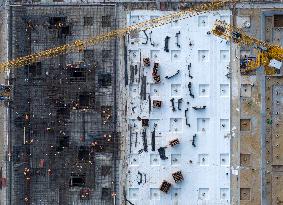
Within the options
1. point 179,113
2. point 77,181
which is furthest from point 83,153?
point 179,113

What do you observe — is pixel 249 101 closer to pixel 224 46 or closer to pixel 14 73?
pixel 224 46

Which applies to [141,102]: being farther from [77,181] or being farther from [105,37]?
[77,181]

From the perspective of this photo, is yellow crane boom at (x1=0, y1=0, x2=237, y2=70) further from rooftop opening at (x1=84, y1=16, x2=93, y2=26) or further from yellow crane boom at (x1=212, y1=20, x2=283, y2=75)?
yellow crane boom at (x1=212, y1=20, x2=283, y2=75)

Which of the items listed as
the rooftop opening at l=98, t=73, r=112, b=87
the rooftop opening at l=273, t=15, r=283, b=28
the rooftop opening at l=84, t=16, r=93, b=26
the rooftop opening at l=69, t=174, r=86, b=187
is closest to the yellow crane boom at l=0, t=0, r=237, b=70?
the rooftop opening at l=84, t=16, r=93, b=26

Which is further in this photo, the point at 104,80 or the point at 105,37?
the point at 104,80

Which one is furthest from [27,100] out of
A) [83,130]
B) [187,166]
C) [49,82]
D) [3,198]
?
[187,166]

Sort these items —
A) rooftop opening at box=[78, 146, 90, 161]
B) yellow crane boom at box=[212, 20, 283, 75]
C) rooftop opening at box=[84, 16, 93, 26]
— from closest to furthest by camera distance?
yellow crane boom at box=[212, 20, 283, 75] < rooftop opening at box=[84, 16, 93, 26] < rooftop opening at box=[78, 146, 90, 161]

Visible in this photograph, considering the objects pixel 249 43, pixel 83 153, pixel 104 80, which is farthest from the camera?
pixel 83 153
